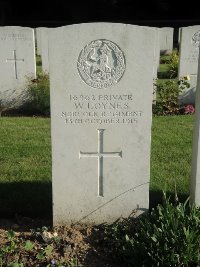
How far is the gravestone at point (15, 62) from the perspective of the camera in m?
8.27

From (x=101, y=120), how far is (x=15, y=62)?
527 centimetres

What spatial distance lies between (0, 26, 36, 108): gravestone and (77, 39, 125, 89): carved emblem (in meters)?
5.07

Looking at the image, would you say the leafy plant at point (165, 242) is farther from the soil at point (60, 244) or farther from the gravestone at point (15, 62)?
the gravestone at point (15, 62)

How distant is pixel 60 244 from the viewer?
11.6 ft

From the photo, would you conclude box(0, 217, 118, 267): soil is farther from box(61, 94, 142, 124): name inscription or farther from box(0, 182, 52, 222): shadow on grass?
box(61, 94, 142, 124): name inscription

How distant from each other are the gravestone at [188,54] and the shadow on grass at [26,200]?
4.87 m

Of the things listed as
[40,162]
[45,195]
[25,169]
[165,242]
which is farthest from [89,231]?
[40,162]

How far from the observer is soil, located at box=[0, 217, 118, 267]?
337 centimetres

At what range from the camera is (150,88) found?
3.54 m

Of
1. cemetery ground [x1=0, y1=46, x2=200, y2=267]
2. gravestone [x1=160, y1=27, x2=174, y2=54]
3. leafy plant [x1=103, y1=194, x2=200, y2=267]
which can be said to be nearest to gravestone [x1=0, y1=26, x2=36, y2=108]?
cemetery ground [x1=0, y1=46, x2=200, y2=267]

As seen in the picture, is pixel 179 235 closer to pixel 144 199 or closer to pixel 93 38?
pixel 144 199

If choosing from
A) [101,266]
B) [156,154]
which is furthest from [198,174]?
[156,154]

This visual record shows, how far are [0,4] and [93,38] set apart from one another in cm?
2164

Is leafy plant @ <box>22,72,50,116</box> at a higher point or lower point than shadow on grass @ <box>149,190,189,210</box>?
higher
